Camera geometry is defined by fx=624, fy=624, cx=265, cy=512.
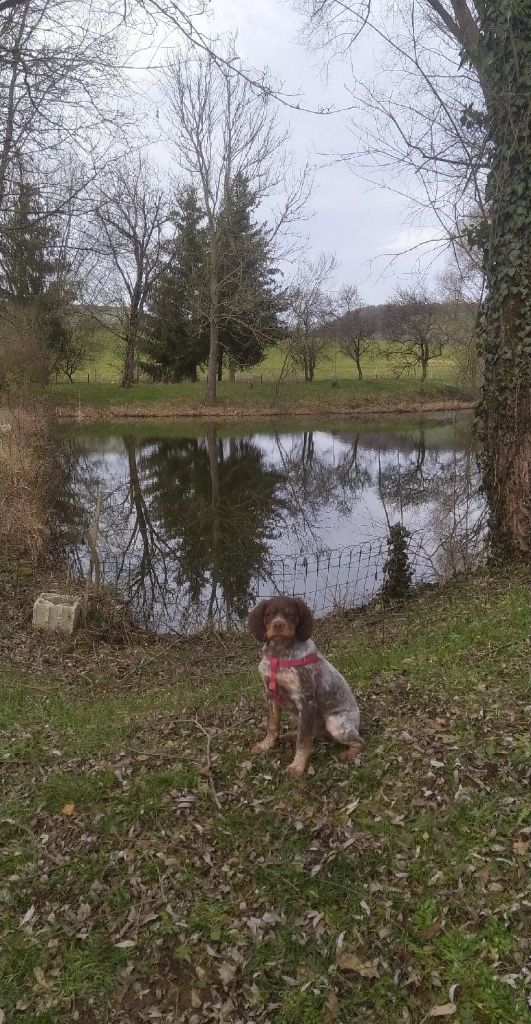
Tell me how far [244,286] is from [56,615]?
113 feet

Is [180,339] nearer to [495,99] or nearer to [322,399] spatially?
[322,399]

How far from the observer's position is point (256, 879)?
3564 mm

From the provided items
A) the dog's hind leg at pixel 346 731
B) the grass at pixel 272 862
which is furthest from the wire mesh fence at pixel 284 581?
the dog's hind leg at pixel 346 731

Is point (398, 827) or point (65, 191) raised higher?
point (65, 191)

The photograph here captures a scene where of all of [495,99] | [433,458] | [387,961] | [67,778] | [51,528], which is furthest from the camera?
[433,458]

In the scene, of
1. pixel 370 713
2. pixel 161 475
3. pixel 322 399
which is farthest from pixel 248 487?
pixel 322 399

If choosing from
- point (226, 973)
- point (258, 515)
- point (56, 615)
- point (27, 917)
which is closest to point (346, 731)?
point (226, 973)

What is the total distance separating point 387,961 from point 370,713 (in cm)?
208

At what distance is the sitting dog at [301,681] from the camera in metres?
3.90

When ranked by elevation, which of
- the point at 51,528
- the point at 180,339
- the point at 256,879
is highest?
the point at 180,339

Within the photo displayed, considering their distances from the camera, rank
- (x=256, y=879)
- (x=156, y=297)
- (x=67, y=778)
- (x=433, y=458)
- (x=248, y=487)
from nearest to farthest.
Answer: (x=256, y=879), (x=67, y=778), (x=248, y=487), (x=433, y=458), (x=156, y=297)

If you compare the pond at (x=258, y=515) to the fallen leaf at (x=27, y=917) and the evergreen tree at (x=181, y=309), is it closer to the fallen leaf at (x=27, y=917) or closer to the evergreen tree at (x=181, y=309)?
the fallen leaf at (x=27, y=917)

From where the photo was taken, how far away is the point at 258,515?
1700cm

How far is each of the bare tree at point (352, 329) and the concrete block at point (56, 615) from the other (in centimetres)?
4871
